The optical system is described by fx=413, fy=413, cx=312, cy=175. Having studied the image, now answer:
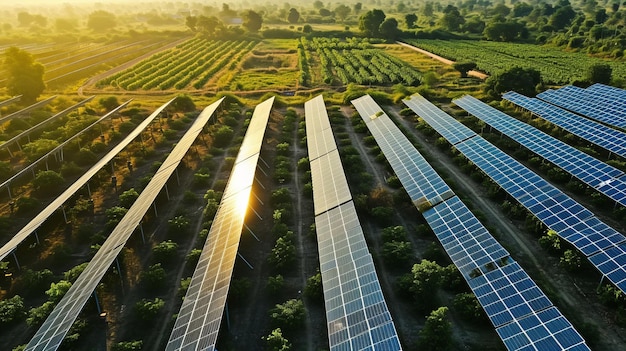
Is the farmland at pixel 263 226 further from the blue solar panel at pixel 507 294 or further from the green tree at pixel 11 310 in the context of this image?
the blue solar panel at pixel 507 294

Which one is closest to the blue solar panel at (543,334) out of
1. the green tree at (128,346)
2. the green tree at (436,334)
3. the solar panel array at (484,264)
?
the solar panel array at (484,264)

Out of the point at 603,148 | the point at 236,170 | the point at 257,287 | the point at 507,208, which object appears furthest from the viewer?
the point at 603,148

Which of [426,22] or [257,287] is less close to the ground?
[426,22]

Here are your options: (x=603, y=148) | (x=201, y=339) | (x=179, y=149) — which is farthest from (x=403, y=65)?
(x=201, y=339)

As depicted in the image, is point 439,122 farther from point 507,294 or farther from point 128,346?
point 128,346

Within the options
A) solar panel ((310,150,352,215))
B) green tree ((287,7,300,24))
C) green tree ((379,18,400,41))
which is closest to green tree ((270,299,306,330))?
solar panel ((310,150,352,215))

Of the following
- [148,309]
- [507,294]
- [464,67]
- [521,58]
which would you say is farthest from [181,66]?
[507,294]

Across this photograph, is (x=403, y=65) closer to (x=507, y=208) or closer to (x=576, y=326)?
(x=507, y=208)
